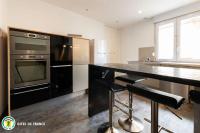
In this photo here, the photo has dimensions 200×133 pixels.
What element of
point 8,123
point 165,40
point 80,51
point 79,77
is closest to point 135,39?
point 165,40

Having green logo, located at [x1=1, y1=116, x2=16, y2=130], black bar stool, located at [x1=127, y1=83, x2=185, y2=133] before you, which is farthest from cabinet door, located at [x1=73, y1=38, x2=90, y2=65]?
black bar stool, located at [x1=127, y1=83, x2=185, y2=133]

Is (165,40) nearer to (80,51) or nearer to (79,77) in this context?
(80,51)

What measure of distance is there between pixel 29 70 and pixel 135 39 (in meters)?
3.73

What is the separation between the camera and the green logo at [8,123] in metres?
1.77

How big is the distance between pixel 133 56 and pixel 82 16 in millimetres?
Answer: 2400

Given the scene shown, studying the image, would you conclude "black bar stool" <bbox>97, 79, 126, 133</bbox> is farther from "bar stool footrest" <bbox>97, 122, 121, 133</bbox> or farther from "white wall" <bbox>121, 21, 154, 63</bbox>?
"white wall" <bbox>121, 21, 154, 63</bbox>

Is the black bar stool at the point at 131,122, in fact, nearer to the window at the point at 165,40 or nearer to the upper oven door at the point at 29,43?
the upper oven door at the point at 29,43

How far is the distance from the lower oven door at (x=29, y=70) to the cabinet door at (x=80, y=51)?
0.71 m

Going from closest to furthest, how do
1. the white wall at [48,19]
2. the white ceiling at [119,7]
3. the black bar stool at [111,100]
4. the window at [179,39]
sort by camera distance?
the black bar stool at [111,100] → the white wall at [48,19] → the white ceiling at [119,7] → the window at [179,39]

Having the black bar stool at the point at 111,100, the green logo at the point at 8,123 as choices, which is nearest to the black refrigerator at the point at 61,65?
the green logo at the point at 8,123

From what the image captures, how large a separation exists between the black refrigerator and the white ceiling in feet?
3.15

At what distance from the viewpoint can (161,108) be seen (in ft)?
8.25

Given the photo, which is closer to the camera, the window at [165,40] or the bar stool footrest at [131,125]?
the bar stool footrest at [131,125]

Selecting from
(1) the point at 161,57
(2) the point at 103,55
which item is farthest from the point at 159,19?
(2) the point at 103,55
